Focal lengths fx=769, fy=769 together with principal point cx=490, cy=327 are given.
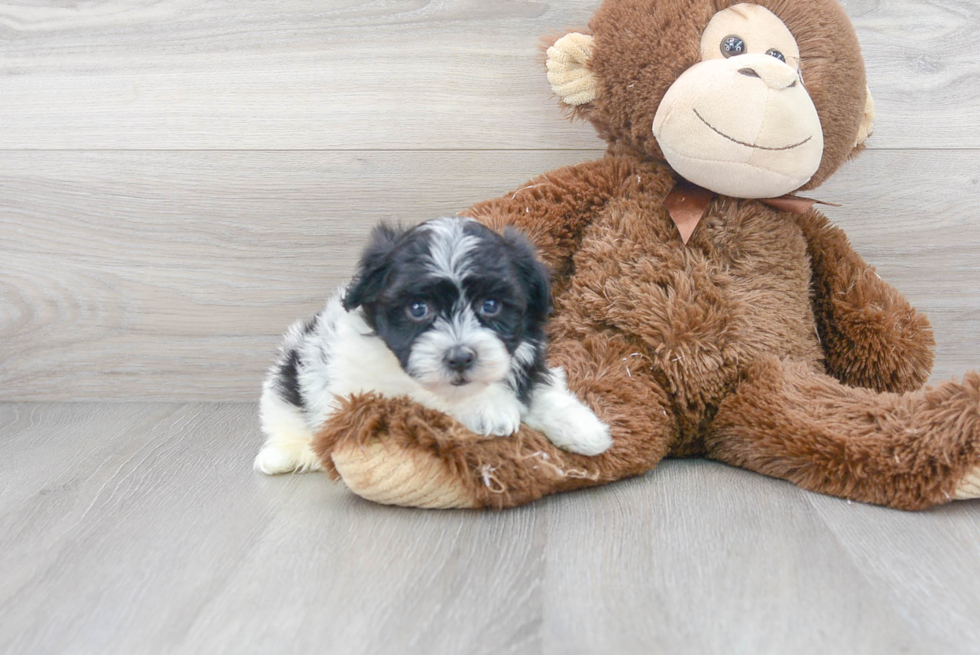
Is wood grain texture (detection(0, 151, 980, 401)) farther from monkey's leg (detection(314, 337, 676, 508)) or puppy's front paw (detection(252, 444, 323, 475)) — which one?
monkey's leg (detection(314, 337, 676, 508))

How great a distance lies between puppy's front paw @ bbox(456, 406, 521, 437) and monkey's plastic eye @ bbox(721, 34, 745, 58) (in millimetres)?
839

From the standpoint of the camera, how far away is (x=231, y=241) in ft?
6.75

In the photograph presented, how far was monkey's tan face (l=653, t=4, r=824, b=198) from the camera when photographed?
4.78 ft

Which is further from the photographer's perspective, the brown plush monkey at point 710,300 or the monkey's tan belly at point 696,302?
the monkey's tan belly at point 696,302

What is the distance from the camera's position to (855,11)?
6.22 ft

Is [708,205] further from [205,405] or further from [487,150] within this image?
[205,405]

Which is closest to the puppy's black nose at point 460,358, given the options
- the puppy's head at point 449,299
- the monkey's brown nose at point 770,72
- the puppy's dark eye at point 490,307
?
the puppy's head at point 449,299

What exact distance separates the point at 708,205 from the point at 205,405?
4.76ft

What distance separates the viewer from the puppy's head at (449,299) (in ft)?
3.92

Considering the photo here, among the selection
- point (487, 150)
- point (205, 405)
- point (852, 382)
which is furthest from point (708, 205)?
point (205, 405)

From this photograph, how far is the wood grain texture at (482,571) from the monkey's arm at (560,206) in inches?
20.1

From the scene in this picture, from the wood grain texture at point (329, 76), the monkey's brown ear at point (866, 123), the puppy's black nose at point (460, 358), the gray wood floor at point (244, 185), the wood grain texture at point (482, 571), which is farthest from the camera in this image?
the wood grain texture at point (329, 76)

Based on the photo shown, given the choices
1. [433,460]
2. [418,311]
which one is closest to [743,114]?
[418,311]

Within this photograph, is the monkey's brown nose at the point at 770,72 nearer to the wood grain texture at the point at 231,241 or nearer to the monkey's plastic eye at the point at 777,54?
the monkey's plastic eye at the point at 777,54
